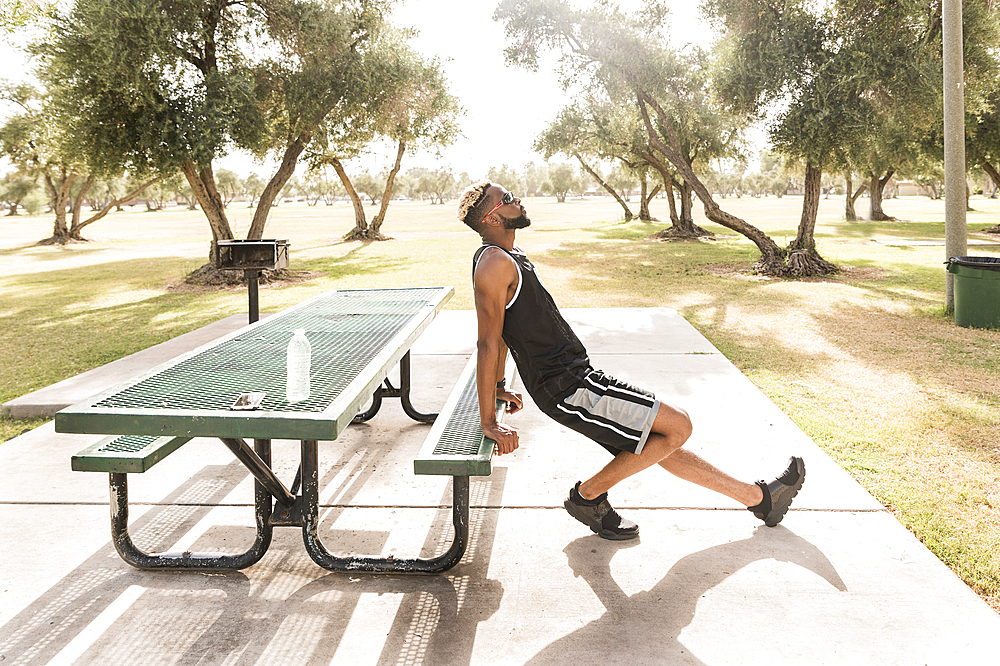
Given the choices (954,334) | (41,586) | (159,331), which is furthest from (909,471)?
(159,331)

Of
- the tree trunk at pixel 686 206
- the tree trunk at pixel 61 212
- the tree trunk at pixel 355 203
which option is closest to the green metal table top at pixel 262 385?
the tree trunk at pixel 686 206

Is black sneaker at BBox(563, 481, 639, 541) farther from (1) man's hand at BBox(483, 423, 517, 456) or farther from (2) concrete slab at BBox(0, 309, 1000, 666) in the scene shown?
(1) man's hand at BBox(483, 423, 517, 456)

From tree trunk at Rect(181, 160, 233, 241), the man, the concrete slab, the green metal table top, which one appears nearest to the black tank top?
the man

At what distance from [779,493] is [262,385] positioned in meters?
2.33

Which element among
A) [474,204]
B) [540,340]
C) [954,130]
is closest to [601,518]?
[540,340]

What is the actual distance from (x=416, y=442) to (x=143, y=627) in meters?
2.15

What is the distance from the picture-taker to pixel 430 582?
9.50 feet

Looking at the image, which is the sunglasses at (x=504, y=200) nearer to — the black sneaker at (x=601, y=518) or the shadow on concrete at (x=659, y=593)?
the black sneaker at (x=601, y=518)

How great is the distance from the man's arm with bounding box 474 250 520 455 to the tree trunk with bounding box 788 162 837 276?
501 inches

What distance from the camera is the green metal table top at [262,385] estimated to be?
2371 millimetres

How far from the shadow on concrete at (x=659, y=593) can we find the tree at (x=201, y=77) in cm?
1215

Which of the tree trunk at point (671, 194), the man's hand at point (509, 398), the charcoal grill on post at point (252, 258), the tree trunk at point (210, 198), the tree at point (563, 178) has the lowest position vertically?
the man's hand at point (509, 398)

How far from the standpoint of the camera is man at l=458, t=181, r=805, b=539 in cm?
284

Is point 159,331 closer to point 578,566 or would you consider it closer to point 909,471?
point 578,566
